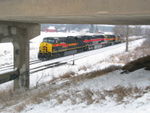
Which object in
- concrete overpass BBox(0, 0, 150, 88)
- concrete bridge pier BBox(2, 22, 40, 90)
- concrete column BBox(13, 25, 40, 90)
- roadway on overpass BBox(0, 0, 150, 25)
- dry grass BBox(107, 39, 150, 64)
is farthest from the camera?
dry grass BBox(107, 39, 150, 64)

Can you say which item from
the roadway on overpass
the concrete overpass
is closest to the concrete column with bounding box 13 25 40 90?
the concrete overpass

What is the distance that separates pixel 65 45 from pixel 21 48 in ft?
52.9

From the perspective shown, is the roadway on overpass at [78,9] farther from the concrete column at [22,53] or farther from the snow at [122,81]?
the concrete column at [22,53]

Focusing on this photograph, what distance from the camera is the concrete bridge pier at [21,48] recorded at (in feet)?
37.5

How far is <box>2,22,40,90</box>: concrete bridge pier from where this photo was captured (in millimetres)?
11430

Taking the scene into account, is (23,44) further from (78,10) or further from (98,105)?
(98,105)

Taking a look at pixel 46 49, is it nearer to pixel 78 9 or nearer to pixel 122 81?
pixel 122 81

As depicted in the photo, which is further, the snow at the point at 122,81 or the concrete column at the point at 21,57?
the concrete column at the point at 21,57

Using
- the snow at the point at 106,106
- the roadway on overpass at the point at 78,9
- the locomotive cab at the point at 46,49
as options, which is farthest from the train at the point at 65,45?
the snow at the point at 106,106

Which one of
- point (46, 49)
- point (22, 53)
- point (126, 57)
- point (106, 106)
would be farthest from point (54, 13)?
point (126, 57)

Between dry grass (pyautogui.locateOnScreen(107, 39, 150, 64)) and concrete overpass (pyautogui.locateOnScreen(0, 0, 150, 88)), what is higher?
concrete overpass (pyautogui.locateOnScreen(0, 0, 150, 88))

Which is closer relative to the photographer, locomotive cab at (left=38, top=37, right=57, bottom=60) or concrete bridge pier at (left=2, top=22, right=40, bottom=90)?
concrete bridge pier at (left=2, top=22, right=40, bottom=90)

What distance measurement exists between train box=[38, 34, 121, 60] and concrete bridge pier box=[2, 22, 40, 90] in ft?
40.5

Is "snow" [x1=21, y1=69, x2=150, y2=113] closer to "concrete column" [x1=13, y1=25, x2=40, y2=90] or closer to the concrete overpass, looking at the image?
the concrete overpass
